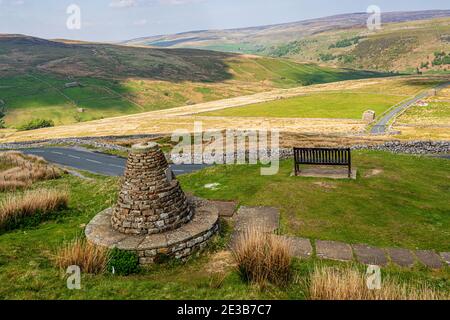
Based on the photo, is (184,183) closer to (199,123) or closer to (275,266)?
(275,266)

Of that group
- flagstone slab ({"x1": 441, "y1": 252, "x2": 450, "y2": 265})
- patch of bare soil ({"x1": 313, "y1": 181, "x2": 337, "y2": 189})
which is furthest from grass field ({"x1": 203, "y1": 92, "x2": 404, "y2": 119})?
flagstone slab ({"x1": 441, "y1": 252, "x2": 450, "y2": 265})

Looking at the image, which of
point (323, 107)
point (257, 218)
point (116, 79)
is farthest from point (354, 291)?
point (116, 79)

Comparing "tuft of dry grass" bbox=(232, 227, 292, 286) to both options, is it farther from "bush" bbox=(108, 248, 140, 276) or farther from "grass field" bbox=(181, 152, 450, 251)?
"grass field" bbox=(181, 152, 450, 251)

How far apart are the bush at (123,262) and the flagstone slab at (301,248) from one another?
389 centimetres

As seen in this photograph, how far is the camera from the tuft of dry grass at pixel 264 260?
24.0ft

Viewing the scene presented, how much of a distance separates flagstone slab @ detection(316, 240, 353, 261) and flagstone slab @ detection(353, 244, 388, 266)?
20 centimetres

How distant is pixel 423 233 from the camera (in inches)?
412

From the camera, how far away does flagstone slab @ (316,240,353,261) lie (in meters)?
9.19

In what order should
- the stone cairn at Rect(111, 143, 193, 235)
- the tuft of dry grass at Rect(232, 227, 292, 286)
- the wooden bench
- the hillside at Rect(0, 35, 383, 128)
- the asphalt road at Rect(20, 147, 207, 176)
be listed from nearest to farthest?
the tuft of dry grass at Rect(232, 227, 292, 286) < the stone cairn at Rect(111, 143, 193, 235) < the wooden bench < the asphalt road at Rect(20, 147, 207, 176) < the hillside at Rect(0, 35, 383, 128)

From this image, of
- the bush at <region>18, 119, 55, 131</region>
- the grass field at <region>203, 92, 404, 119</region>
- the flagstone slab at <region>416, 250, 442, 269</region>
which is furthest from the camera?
the bush at <region>18, 119, 55, 131</region>

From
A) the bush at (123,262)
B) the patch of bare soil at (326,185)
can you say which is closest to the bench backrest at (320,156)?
the patch of bare soil at (326,185)

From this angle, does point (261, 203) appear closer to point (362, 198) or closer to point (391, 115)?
point (362, 198)

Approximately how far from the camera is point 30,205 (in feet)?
40.3

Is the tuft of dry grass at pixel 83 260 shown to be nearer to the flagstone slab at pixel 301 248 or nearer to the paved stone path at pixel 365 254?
the paved stone path at pixel 365 254
